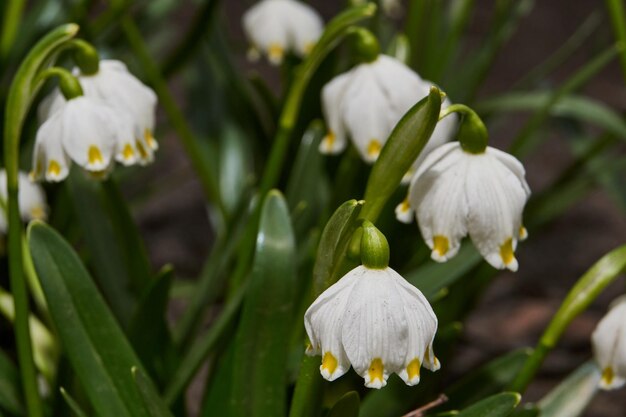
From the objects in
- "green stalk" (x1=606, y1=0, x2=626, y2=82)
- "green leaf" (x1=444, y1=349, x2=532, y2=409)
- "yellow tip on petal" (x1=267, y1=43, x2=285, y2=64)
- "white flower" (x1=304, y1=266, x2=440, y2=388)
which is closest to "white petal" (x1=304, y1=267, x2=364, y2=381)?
"white flower" (x1=304, y1=266, x2=440, y2=388)

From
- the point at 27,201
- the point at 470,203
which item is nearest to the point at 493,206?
the point at 470,203

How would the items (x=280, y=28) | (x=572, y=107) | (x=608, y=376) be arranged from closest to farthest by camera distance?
(x=608, y=376)
(x=280, y=28)
(x=572, y=107)

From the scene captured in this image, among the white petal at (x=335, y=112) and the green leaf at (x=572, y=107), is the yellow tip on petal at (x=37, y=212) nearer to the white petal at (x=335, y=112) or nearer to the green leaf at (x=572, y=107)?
the white petal at (x=335, y=112)

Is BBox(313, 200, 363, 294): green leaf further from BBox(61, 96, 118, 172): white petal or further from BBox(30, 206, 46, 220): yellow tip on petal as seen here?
BBox(30, 206, 46, 220): yellow tip on petal

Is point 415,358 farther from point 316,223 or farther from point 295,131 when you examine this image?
point 295,131

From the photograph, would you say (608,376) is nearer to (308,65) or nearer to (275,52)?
(308,65)

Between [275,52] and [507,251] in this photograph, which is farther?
[275,52]

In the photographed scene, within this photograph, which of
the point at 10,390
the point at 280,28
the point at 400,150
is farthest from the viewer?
the point at 280,28

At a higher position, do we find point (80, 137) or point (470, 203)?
point (80, 137)
